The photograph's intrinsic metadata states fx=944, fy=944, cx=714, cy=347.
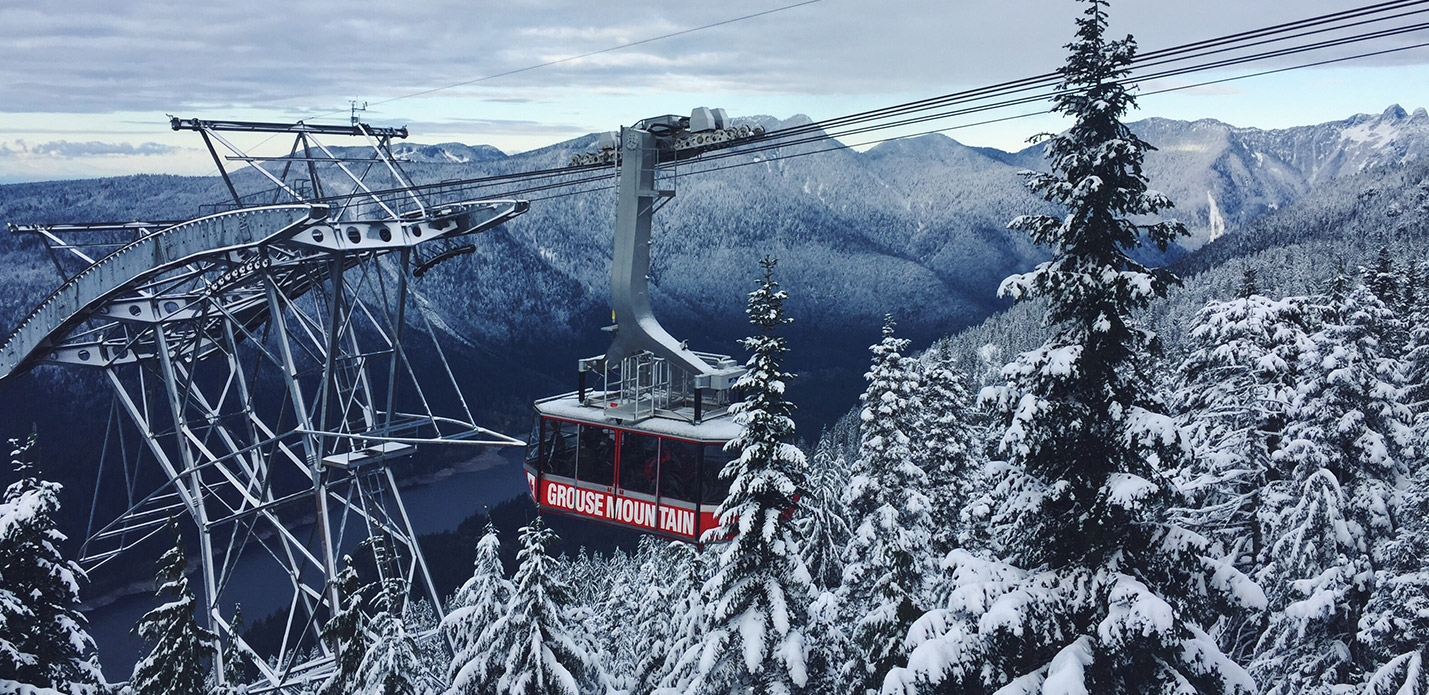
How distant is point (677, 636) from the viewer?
838 inches

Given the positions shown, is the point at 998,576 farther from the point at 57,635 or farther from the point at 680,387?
the point at 57,635

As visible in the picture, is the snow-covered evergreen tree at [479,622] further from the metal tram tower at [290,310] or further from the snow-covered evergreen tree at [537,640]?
the metal tram tower at [290,310]

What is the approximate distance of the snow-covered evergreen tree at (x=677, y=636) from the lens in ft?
54.9

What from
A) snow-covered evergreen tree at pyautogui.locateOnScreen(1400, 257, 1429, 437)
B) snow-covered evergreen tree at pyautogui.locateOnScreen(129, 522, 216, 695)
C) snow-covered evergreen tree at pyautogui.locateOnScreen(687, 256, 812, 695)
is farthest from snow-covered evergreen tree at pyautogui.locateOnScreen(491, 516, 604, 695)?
snow-covered evergreen tree at pyautogui.locateOnScreen(1400, 257, 1429, 437)

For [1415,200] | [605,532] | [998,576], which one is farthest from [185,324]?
[1415,200]

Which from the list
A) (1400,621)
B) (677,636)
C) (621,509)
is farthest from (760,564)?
(1400,621)

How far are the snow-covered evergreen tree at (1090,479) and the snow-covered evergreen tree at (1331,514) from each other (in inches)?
264

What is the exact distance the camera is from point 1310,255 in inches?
5443

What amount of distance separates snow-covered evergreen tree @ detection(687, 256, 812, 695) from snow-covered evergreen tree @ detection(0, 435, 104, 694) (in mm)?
11593

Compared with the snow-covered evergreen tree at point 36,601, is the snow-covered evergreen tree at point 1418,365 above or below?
above

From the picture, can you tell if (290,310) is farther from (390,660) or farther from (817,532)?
(817,532)

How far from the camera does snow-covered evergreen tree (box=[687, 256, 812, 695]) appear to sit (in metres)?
15.3

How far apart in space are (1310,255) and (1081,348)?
6008 inches

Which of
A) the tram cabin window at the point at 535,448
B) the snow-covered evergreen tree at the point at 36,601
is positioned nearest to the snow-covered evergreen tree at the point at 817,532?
the tram cabin window at the point at 535,448
